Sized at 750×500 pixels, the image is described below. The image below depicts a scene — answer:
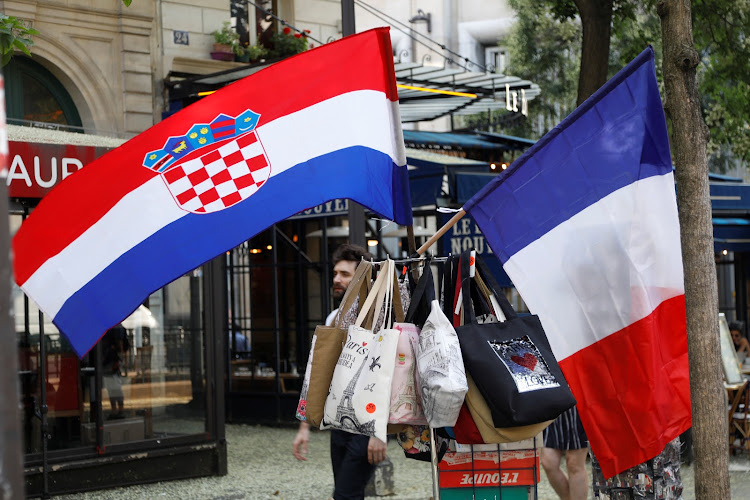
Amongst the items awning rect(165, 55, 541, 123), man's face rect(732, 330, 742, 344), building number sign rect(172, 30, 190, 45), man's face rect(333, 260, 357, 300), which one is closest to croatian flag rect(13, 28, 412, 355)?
man's face rect(333, 260, 357, 300)

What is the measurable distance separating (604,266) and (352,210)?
5.21 meters

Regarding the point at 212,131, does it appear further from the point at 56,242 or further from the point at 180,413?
the point at 180,413

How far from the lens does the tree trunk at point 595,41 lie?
10.2m

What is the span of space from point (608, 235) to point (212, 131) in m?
1.90

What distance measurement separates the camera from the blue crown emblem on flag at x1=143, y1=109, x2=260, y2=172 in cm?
482

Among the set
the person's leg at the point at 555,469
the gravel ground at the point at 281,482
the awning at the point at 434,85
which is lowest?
the gravel ground at the point at 281,482

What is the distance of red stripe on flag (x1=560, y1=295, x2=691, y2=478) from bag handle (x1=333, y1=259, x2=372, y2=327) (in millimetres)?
986

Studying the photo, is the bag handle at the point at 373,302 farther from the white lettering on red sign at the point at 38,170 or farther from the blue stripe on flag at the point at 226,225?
the white lettering on red sign at the point at 38,170

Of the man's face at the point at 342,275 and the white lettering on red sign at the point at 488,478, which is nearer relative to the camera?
the white lettering on red sign at the point at 488,478

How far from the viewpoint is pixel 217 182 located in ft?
15.6

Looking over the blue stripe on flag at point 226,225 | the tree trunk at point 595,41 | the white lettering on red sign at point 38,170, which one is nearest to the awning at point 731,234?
the tree trunk at point 595,41

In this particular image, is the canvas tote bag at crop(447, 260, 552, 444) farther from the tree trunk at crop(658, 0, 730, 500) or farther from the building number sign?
the building number sign

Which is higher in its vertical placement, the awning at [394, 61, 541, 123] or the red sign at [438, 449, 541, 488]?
the awning at [394, 61, 541, 123]

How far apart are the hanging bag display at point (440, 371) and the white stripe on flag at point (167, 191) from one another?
40.9 inches
